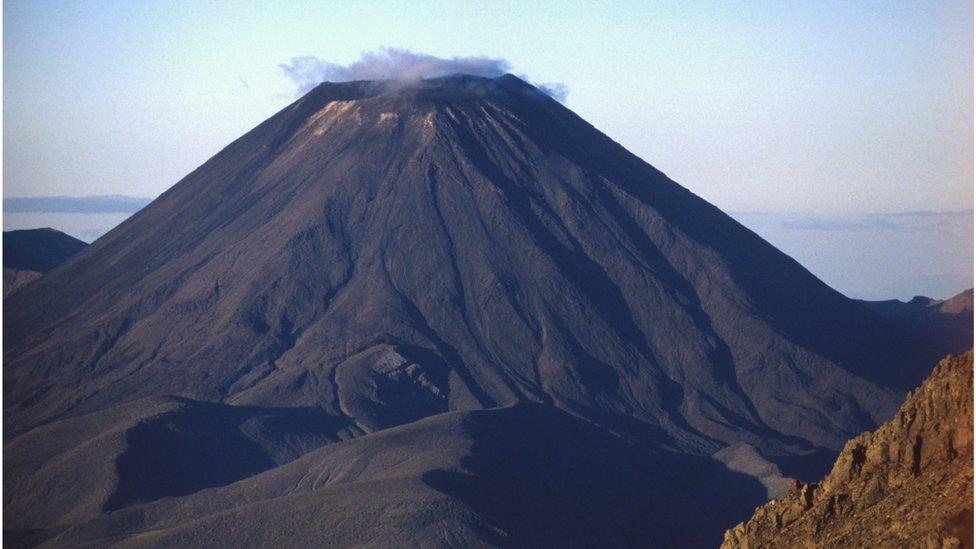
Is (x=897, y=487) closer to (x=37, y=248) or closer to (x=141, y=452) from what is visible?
(x=141, y=452)

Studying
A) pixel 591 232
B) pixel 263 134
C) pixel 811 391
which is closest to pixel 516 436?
pixel 811 391

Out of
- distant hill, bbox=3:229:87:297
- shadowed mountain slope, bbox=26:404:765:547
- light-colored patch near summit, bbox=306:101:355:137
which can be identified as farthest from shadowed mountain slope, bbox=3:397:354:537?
distant hill, bbox=3:229:87:297

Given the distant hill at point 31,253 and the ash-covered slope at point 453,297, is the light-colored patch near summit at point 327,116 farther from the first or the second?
the distant hill at point 31,253

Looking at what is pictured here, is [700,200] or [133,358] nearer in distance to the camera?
[133,358]

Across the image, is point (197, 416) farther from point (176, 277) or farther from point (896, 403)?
point (896, 403)

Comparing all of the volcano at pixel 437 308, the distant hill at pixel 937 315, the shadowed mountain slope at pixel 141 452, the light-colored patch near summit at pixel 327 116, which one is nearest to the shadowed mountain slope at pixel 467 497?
the volcano at pixel 437 308

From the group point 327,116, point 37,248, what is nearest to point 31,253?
point 37,248
